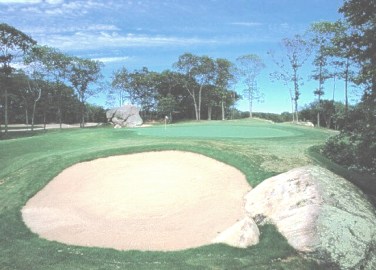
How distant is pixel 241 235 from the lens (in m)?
9.81

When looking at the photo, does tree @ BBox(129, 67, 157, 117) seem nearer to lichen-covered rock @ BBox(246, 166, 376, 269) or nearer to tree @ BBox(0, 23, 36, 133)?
tree @ BBox(0, 23, 36, 133)

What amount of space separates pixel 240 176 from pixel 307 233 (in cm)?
518

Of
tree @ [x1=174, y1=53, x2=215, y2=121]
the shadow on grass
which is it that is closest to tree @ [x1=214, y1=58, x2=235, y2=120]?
tree @ [x1=174, y1=53, x2=215, y2=121]

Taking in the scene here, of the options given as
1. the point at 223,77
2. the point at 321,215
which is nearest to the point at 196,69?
the point at 223,77

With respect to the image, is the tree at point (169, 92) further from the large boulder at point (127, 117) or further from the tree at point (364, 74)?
the tree at point (364, 74)

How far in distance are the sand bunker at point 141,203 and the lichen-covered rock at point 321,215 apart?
118 cm

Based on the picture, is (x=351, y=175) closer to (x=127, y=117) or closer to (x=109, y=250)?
(x=109, y=250)

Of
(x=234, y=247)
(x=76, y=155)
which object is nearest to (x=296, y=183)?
(x=234, y=247)

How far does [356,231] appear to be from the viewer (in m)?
9.65

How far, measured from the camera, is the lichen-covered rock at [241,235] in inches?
382

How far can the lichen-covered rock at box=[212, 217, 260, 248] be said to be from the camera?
9.70 m

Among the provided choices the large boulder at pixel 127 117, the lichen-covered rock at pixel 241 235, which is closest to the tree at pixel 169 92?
the large boulder at pixel 127 117

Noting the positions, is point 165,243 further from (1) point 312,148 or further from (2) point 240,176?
(1) point 312,148

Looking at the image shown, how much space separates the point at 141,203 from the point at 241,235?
411 centimetres
